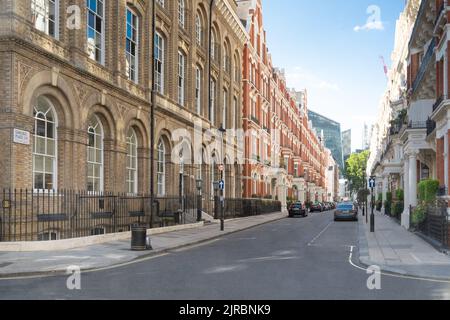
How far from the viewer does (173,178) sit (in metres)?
29.6

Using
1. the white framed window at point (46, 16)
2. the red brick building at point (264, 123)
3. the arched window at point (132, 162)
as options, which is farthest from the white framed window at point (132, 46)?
the red brick building at point (264, 123)

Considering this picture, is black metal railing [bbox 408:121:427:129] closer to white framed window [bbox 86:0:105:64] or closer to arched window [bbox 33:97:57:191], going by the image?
white framed window [bbox 86:0:105:64]

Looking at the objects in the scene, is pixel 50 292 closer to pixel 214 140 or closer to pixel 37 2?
pixel 37 2

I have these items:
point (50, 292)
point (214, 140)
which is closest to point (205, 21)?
point (214, 140)

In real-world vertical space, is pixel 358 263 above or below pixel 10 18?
below

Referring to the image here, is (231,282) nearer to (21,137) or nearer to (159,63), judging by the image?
(21,137)

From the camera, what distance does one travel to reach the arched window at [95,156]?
818 inches

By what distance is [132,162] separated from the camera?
2503cm

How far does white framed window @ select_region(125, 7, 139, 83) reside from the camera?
80.2ft

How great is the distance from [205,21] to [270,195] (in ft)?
88.1

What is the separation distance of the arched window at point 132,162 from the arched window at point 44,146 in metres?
6.45

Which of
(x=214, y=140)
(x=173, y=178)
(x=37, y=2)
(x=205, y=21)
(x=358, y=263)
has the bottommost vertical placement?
(x=358, y=263)

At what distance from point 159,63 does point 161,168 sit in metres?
5.74

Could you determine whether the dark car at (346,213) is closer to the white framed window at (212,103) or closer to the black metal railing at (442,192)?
the white framed window at (212,103)
